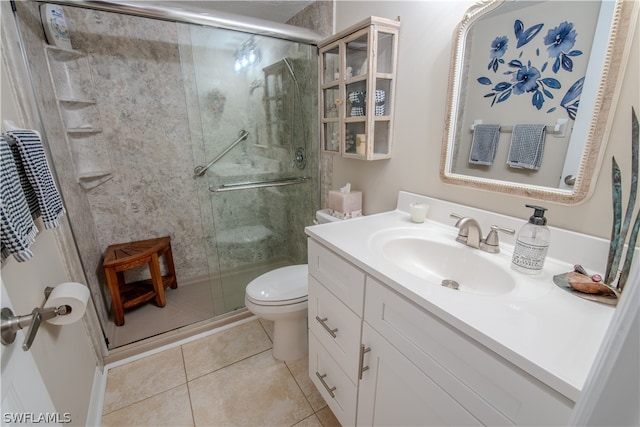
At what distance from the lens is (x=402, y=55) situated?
50.0 inches

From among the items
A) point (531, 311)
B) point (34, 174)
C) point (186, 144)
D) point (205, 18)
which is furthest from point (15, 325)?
point (186, 144)

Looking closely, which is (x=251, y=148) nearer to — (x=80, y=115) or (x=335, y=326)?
(x=80, y=115)

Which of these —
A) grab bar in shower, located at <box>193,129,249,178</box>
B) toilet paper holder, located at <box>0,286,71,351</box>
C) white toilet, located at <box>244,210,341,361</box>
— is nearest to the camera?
toilet paper holder, located at <box>0,286,71,351</box>

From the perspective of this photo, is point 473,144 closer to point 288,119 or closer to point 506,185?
point 506,185

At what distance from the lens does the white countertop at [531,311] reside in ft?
1.65

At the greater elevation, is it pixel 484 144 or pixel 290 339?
pixel 484 144

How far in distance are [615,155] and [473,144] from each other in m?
0.40

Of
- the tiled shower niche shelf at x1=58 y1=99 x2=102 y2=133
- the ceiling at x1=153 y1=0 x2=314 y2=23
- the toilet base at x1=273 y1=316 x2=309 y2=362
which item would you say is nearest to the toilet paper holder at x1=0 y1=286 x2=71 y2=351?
the toilet base at x1=273 y1=316 x2=309 y2=362

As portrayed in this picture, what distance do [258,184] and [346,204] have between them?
774 millimetres

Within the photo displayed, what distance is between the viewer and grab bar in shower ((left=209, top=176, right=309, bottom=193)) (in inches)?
76.5

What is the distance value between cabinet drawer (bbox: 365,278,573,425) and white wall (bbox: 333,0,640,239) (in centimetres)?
56

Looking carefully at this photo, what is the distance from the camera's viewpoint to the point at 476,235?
0.99 metres

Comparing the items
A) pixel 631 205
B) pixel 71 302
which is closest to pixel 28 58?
pixel 71 302

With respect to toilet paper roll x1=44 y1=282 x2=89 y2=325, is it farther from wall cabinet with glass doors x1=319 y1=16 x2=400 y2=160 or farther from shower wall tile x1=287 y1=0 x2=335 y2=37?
shower wall tile x1=287 y1=0 x2=335 y2=37
